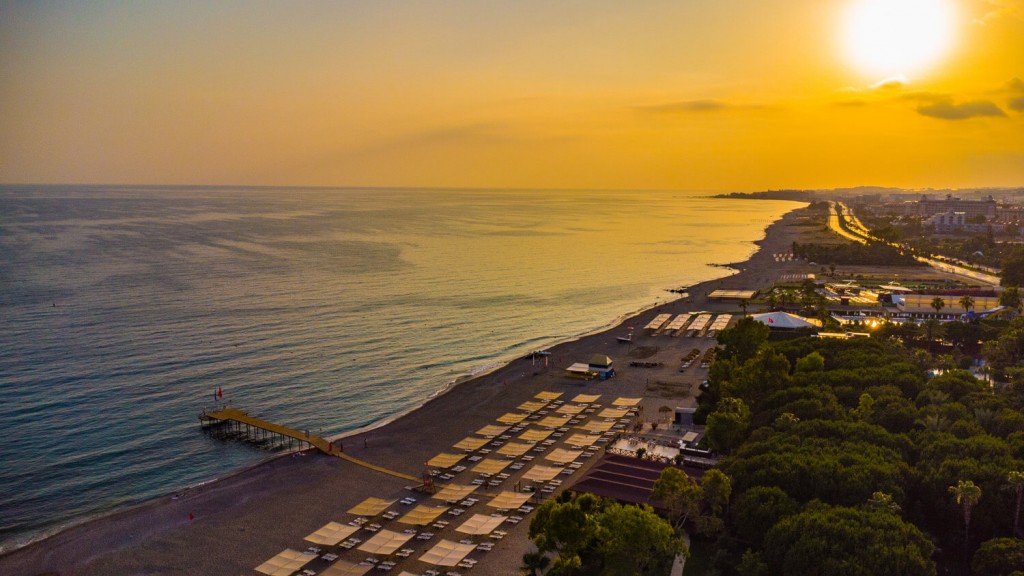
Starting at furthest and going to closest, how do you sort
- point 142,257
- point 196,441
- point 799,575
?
point 142,257, point 196,441, point 799,575

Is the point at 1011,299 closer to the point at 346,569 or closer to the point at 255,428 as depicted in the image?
the point at 346,569

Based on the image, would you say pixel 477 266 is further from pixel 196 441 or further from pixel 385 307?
pixel 196 441

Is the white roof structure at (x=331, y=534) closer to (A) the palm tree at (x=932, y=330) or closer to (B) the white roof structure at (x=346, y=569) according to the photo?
(B) the white roof structure at (x=346, y=569)

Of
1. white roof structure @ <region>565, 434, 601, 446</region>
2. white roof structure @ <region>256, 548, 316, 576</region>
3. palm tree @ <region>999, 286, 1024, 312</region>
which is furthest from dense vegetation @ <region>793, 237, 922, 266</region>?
white roof structure @ <region>256, 548, 316, 576</region>

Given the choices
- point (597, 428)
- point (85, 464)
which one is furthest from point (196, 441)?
point (597, 428)

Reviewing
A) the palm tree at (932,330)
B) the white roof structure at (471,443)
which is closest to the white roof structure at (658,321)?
the palm tree at (932,330)

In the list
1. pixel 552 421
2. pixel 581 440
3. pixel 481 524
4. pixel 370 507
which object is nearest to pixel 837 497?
pixel 481 524
